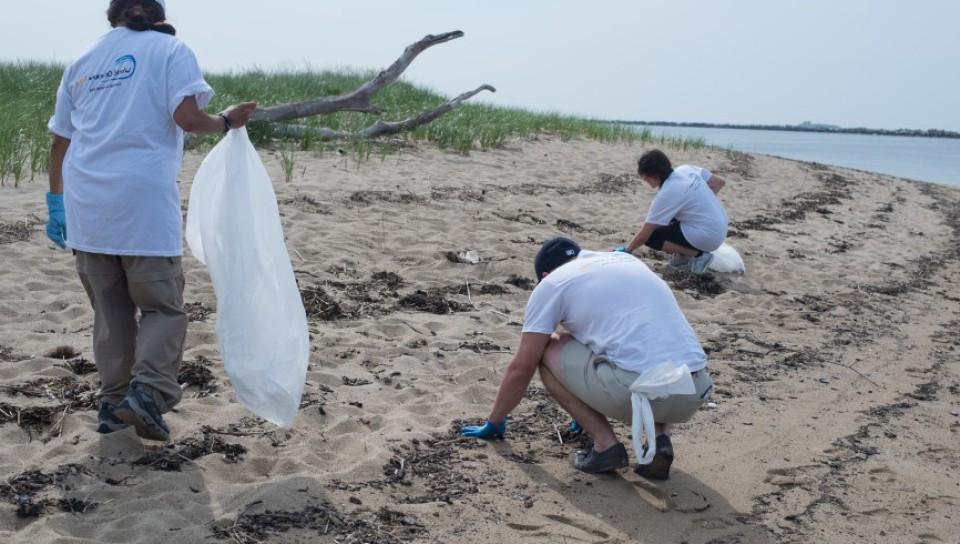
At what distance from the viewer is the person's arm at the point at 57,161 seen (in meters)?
3.61

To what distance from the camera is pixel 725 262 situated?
24.9ft

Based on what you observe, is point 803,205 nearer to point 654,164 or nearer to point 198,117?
point 654,164

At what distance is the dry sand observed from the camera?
329cm

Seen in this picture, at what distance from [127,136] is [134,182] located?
0.17 m

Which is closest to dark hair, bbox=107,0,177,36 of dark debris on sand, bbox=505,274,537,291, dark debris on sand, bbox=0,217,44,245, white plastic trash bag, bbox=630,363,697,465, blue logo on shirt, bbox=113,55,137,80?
blue logo on shirt, bbox=113,55,137,80

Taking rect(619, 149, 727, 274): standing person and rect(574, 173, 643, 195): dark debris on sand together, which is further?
rect(574, 173, 643, 195): dark debris on sand

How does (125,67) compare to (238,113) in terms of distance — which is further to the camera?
(238,113)

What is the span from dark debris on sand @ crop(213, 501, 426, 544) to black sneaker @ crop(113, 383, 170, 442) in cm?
50

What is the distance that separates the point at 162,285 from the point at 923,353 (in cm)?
469

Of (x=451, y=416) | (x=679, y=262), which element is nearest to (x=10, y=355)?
(x=451, y=416)

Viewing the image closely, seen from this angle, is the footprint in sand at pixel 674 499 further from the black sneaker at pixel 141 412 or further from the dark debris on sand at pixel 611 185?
the dark debris on sand at pixel 611 185

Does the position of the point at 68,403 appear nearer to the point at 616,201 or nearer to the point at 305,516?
the point at 305,516

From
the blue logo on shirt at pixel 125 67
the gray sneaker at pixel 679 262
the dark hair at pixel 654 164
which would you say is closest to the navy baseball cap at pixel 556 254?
the blue logo on shirt at pixel 125 67

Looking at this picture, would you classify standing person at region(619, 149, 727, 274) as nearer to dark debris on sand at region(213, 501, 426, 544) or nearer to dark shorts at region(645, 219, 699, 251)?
dark shorts at region(645, 219, 699, 251)
